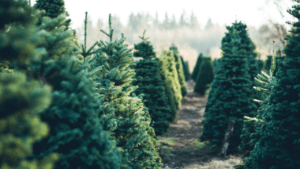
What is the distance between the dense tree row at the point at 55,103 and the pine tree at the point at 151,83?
5222mm

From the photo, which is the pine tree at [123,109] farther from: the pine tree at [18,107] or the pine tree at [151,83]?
the pine tree at [151,83]

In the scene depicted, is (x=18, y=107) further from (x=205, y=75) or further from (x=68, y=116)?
(x=205, y=75)

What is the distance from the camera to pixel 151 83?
11.1 metres

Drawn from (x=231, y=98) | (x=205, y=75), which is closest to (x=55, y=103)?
(x=231, y=98)

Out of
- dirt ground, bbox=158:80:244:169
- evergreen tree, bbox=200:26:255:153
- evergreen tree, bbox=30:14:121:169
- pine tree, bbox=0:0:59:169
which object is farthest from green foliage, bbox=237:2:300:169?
pine tree, bbox=0:0:59:169

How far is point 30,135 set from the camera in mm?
1771

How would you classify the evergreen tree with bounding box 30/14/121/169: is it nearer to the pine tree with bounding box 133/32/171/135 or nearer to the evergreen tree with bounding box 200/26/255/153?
the pine tree with bounding box 133/32/171/135

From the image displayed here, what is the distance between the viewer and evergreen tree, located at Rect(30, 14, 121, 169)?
2.55 metres

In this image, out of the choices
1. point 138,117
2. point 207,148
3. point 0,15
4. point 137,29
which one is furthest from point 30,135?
point 137,29

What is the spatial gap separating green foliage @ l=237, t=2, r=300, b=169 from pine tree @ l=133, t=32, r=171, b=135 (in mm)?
6230

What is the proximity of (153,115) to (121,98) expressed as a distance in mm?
5900

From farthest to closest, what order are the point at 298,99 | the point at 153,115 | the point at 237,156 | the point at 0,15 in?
the point at 153,115 → the point at 237,156 → the point at 298,99 → the point at 0,15

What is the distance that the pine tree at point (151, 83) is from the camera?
10.7 metres

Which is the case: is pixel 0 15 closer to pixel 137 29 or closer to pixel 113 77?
pixel 113 77
